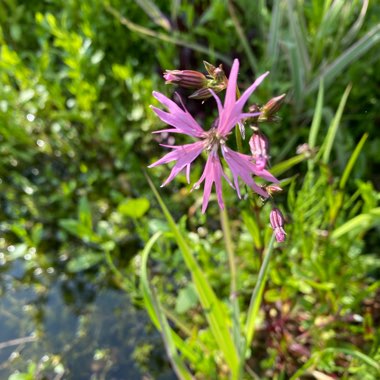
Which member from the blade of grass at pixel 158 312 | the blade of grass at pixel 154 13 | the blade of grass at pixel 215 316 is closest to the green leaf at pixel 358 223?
the blade of grass at pixel 215 316

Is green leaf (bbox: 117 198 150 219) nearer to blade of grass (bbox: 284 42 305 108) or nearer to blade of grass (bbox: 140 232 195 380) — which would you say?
blade of grass (bbox: 140 232 195 380)

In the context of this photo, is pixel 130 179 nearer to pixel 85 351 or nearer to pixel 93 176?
pixel 93 176

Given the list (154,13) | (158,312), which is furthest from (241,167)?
(154,13)

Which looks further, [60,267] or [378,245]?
[60,267]

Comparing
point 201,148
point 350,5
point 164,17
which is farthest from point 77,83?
point 201,148

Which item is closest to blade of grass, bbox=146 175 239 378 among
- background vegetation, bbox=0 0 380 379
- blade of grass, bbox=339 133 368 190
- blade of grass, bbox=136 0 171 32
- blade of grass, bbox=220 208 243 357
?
blade of grass, bbox=220 208 243 357

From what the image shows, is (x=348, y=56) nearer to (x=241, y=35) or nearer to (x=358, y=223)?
(x=241, y=35)
